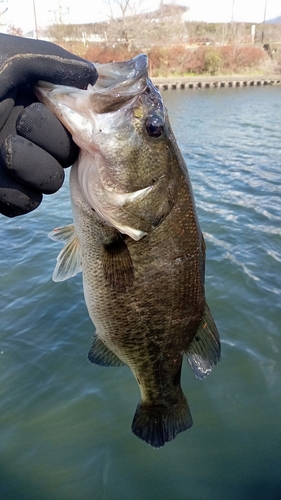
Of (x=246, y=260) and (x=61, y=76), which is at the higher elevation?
(x=61, y=76)

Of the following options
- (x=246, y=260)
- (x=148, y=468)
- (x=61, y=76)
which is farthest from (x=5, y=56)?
(x=246, y=260)

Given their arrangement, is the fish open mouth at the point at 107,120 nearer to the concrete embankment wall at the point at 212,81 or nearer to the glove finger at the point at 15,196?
the glove finger at the point at 15,196

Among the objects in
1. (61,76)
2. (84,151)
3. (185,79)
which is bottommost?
(185,79)

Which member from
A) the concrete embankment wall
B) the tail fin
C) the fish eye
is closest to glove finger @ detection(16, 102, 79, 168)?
the fish eye

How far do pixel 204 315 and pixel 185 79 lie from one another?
138ft

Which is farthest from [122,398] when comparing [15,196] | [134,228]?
[15,196]

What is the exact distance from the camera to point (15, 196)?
1953 millimetres

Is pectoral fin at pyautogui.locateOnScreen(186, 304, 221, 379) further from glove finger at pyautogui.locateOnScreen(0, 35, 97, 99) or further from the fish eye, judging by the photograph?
glove finger at pyautogui.locateOnScreen(0, 35, 97, 99)

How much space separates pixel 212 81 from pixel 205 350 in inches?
1676

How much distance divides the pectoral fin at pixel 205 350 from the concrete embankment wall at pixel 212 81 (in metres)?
39.3

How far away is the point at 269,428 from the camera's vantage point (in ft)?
12.8

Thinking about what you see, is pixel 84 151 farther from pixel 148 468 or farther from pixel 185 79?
pixel 185 79

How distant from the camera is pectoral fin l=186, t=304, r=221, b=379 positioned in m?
2.32

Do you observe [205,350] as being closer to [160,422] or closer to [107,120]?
[160,422]
